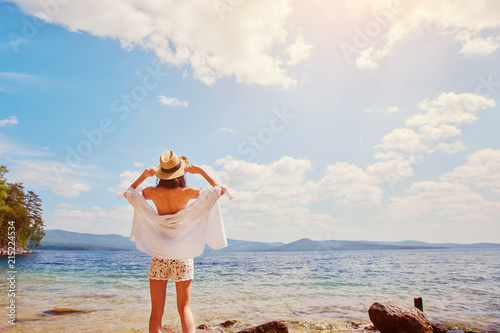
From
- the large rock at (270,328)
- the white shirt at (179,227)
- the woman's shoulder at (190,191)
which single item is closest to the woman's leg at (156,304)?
the white shirt at (179,227)

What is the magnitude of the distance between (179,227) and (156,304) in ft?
3.17

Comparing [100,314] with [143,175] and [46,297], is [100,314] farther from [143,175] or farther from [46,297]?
[143,175]

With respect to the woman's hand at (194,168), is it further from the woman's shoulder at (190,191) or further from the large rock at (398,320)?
the large rock at (398,320)

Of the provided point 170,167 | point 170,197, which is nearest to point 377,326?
point 170,197

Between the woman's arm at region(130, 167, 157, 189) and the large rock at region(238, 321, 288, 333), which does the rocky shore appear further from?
the woman's arm at region(130, 167, 157, 189)

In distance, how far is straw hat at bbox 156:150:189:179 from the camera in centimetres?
387

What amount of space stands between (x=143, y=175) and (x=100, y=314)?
822 centimetres

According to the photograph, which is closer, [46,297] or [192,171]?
[192,171]

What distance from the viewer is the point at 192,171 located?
4.16 metres

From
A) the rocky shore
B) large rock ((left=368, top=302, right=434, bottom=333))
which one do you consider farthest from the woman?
large rock ((left=368, top=302, right=434, bottom=333))

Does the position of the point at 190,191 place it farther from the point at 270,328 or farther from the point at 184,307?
the point at 270,328

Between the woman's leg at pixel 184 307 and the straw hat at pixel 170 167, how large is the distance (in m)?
1.35

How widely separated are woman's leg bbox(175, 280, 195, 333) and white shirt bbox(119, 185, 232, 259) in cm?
35

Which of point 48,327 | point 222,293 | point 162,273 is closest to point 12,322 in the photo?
point 48,327
